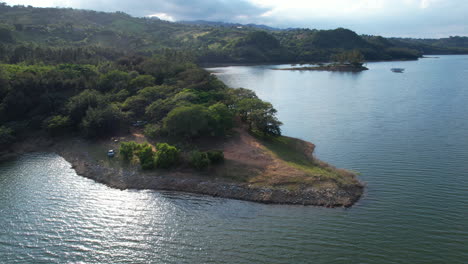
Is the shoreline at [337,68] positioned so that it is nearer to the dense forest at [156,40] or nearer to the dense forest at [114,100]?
the dense forest at [156,40]

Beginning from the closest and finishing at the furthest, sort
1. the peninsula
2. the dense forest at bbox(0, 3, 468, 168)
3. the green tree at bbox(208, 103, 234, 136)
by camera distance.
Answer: the peninsula, the green tree at bbox(208, 103, 234, 136), the dense forest at bbox(0, 3, 468, 168)

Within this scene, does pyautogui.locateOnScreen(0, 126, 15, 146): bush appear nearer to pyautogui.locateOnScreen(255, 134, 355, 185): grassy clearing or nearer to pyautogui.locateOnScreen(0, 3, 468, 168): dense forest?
pyautogui.locateOnScreen(0, 3, 468, 168): dense forest

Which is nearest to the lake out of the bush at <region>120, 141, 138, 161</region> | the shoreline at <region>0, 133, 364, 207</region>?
the shoreline at <region>0, 133, 364, 207</region>

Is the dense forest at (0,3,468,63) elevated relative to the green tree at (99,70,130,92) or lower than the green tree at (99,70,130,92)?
elevated

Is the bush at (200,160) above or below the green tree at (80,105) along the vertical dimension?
below

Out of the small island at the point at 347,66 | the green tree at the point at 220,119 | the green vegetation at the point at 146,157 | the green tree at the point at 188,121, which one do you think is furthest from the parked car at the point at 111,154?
the small island at the point at 347,66

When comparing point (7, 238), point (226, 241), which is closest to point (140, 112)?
point (7, 238)

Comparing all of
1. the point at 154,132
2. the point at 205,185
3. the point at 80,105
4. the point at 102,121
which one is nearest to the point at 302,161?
the point at 205,185
